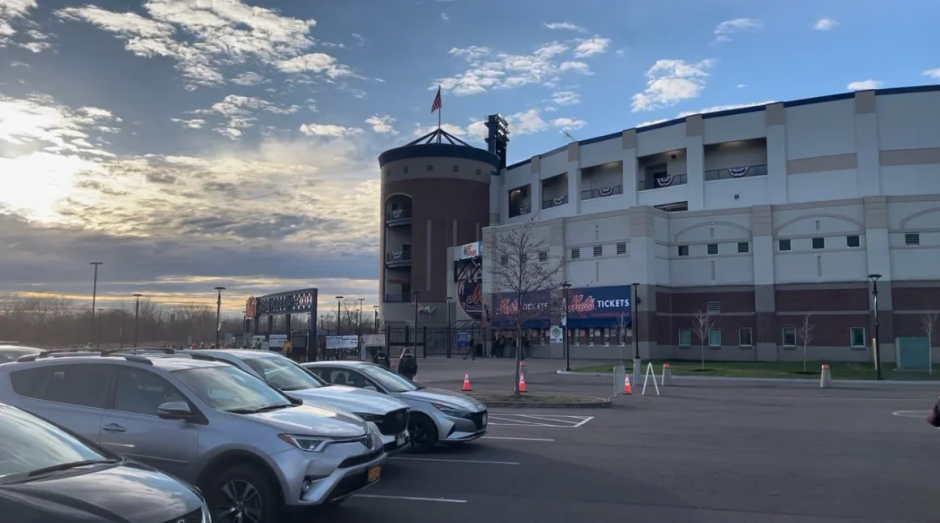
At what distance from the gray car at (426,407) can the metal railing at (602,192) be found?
175 ft

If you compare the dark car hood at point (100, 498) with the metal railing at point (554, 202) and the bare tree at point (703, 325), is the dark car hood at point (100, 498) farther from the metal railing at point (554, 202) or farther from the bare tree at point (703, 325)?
the metal railing at point (554, 202)

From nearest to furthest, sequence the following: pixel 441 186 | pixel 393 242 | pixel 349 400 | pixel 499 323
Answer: pixel 349 400 < pixel 499 323 < pixel 441 186 < pixel 393 242

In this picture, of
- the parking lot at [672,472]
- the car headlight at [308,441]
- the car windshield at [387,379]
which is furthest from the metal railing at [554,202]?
the car headlight at [308,441]

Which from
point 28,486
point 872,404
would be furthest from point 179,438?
point 872,404

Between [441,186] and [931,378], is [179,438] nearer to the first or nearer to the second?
[931,378]

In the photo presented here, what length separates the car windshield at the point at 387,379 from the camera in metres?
12.3

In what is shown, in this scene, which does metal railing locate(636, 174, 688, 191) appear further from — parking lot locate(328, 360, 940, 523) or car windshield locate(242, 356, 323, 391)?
car windshield locate(242, 356, 323, 391)

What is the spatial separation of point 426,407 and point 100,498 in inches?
311

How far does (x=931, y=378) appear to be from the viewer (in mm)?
33219

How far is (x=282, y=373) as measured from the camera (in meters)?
11.0

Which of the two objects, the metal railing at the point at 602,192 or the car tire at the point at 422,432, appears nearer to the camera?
the car tire at the point at 422,432

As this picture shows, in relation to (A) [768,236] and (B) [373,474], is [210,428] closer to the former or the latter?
(B) [373,474]

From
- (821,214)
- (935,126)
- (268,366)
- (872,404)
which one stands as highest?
(935,126)

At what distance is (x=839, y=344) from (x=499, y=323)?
24893 millimetres
